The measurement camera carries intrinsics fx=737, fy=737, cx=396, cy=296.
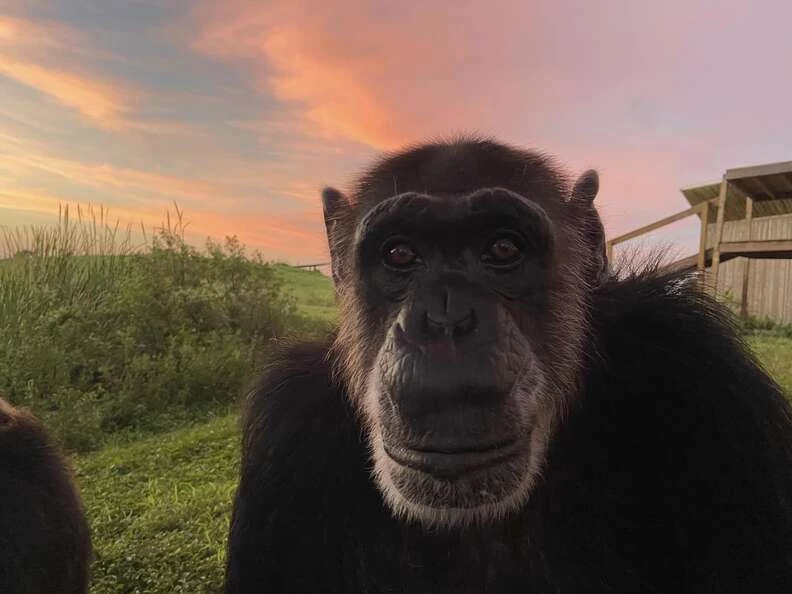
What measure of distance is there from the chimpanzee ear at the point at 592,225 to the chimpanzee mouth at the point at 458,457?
1339 millimetres

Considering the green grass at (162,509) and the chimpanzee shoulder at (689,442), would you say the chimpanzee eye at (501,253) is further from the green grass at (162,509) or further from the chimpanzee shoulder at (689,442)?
the green grass at (162,509)

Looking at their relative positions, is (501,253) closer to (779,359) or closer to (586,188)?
(586,188)

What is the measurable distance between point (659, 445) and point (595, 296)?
0.82m

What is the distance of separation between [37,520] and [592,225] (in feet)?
12.2

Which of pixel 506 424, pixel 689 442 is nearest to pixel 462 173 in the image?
pixel 506 424

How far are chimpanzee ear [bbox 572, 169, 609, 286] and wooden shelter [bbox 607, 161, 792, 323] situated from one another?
48.4ft

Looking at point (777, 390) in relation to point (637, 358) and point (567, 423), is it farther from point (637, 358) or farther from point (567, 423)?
point (567, 423)

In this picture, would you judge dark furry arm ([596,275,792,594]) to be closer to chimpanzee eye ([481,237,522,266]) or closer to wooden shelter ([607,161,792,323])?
chimpanzee eye ([481,237,522,266])

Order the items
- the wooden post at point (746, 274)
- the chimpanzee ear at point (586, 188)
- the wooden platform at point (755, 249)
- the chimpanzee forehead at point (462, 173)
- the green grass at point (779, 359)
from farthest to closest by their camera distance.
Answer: the wooden post at point (746, 274) → the wooden platform at point (755, 249) → the green grass at point (779, 359) → the chimpanzee ear at point (586, 188) → the chimpanzee forehead at point (462, 173)

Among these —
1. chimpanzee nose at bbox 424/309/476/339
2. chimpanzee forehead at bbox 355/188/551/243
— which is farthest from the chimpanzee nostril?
chimpanzee forehead at bbox 355/188/551/243

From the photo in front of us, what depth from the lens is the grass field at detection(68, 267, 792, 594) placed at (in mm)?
5305

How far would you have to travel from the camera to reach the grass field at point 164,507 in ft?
17.4

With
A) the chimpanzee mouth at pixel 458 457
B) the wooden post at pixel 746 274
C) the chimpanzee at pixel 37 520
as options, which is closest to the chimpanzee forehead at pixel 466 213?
the chimpanzee mouth at pixel 458 457

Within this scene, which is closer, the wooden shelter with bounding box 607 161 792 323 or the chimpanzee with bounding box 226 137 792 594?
the chimpanzee with bounding box 226 137 792 594
